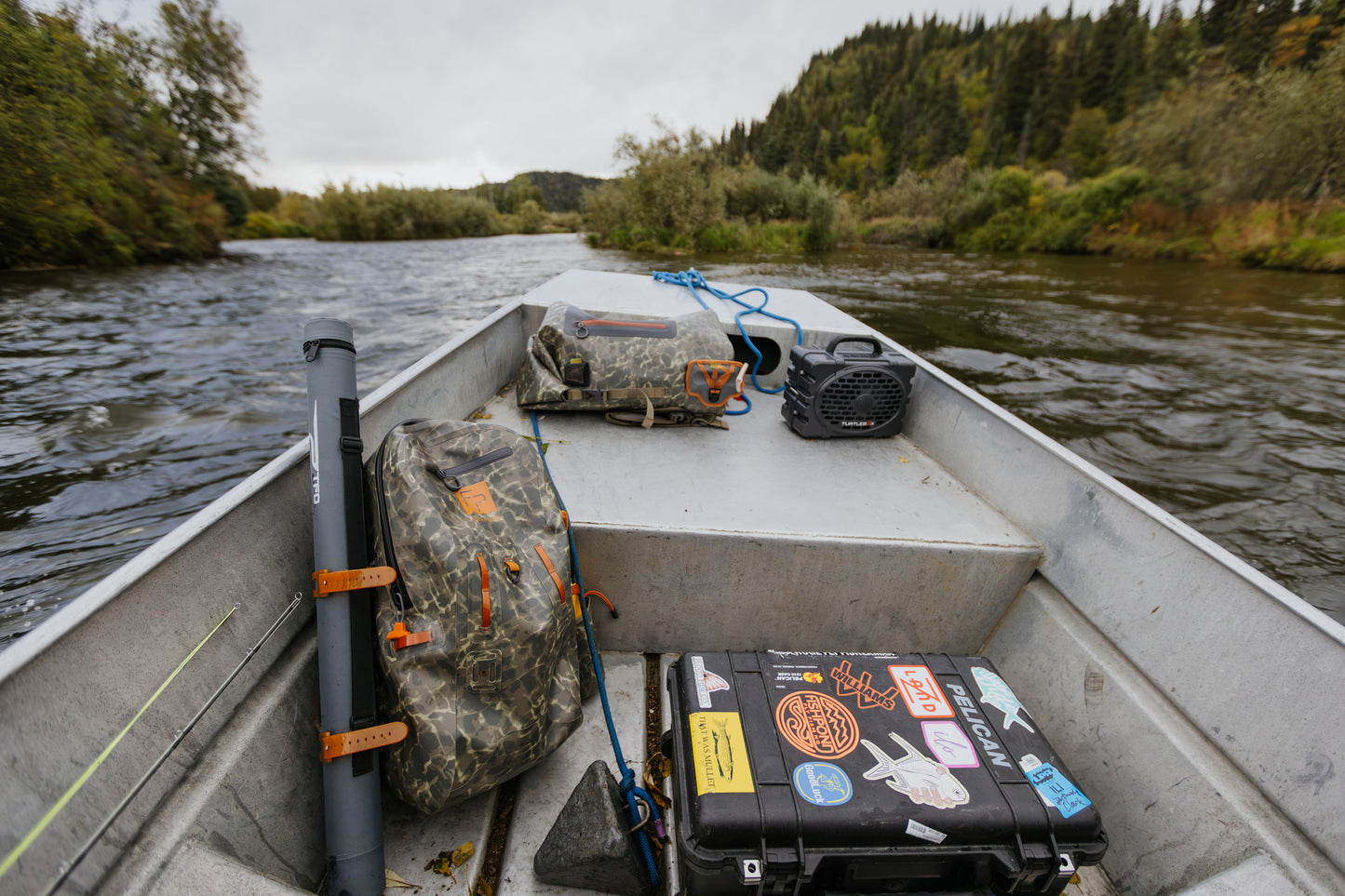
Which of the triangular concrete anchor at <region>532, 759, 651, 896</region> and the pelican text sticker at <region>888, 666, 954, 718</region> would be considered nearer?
the triangular concrete anchor at <region>532, 759, 651, 896</region>

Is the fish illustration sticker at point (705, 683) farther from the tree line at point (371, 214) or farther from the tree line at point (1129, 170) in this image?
the tree line at point (371, 214)

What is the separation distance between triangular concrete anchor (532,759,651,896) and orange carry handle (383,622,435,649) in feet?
1.61

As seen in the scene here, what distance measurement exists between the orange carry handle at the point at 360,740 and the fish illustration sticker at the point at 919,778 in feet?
3.07

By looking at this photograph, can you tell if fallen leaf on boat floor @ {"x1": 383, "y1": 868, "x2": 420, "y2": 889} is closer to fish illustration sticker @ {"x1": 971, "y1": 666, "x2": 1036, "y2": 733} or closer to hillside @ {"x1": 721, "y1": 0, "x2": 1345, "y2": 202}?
fish illustration sticker @ {"x1": 971, "y1": 666, "x2": 1036, "y2": 733}

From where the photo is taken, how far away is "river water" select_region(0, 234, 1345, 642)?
114 inches

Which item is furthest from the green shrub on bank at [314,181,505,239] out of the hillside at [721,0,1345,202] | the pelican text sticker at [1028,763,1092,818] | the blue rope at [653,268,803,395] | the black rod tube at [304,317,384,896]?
the pelican text sticker at [1028,763,1092,818]

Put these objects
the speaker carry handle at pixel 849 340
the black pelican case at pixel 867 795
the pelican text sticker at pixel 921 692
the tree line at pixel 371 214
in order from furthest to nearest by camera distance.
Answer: the tree line at pixel 371 214 < the speaker carry handle at pixel 849 340 < the pelican text sticker at pixel 921 692 < the black pelican case at pixel 867 795

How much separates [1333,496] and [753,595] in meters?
4.55

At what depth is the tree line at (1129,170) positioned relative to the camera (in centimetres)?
1664

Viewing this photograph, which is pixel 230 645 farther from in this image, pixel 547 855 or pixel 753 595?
pixel 753 595

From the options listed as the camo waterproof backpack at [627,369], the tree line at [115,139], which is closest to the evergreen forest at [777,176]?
the tree line at [115,139]

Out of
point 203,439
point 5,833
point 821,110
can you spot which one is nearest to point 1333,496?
point 5,833

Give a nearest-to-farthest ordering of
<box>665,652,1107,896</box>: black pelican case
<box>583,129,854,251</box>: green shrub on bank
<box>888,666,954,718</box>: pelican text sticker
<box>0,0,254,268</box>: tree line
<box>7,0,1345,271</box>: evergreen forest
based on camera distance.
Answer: <box>665,652,1107,896</box>: black pelican case < <box>888,666,954,718</box>: pelican text sticker < <box>0,0,254,268</box>: tree line < <box>7,0,1345,271</box>: evergreen forest < <box>583,129,854,251</box>: green shrub on bank

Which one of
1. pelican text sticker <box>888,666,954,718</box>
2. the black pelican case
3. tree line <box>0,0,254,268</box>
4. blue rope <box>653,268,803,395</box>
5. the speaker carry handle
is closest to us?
the black pelican case
